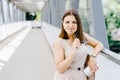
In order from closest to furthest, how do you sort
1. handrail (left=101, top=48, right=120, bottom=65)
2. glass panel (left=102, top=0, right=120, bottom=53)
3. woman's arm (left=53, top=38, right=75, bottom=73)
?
1. woman's arm (left=53, top=38, right=75, bottom=73)
2. handrail (left=101, top=48, right=120, bottom=65)
3. glass panel (left=102, top=0, right=120, bottom=53)

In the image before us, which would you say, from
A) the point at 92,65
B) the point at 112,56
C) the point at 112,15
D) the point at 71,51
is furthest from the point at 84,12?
the point at 71,51

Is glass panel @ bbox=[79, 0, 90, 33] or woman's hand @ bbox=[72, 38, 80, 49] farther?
glass panel @ bbox=[79, 0, 90, 33]

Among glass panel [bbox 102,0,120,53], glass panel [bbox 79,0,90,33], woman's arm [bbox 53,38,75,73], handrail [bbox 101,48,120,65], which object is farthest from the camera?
glass panel [bbox 102,0,120,53]

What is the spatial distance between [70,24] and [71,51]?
21cm

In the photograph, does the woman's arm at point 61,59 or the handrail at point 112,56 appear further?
the handrail at point 112,56

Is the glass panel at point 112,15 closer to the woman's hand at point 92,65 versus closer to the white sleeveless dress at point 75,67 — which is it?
the woman's hand at point 92,65

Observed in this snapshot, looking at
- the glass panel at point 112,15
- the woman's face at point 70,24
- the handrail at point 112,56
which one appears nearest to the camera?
the woman's face at point 70,24

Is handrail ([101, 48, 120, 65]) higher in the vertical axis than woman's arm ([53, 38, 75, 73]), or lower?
lower

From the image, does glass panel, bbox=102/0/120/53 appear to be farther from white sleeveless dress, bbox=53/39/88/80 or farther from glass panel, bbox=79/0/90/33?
white sleeveless dress, bbox=53/39/88/80

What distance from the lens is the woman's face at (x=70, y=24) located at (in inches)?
95.9

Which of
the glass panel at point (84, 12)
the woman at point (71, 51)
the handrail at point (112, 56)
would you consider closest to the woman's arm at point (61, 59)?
the woman at point (71, 51)

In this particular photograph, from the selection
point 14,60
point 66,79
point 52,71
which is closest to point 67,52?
point 66,79

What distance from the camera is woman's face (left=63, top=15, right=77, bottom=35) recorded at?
2437 mm

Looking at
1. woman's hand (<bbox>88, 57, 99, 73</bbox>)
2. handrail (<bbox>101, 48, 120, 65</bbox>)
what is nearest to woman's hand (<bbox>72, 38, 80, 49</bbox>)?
woman's hand (<bbox>88, 57, 99, 73</bbox>)
